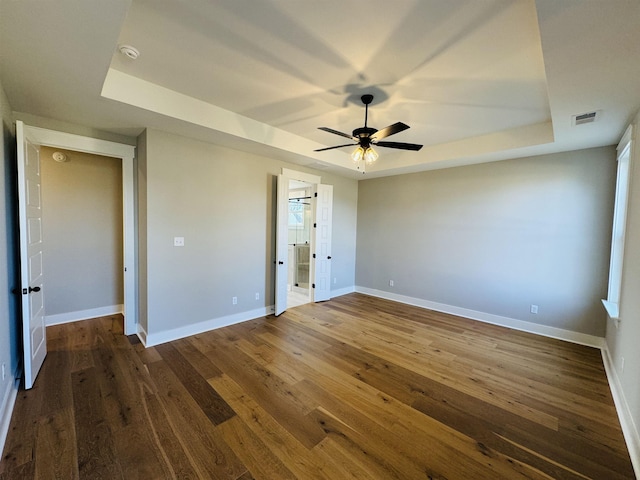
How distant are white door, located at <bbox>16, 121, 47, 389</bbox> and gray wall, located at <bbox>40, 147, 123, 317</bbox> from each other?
1301 millimetres

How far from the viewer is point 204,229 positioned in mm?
3715

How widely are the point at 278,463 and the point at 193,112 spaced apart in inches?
132

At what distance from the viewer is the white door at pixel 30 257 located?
2273 mm

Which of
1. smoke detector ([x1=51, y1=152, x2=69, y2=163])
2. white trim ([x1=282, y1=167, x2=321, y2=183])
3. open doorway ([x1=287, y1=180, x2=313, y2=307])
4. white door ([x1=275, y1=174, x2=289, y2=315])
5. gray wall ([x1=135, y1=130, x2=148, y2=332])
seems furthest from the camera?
open doorway ([x1=287, y1=180, x2=313, y2=307])

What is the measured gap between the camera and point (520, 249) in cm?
407

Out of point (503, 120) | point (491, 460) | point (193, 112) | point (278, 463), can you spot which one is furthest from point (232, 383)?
point (503, 120)

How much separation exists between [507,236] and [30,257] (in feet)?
19.4

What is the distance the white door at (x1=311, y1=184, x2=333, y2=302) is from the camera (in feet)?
17.1

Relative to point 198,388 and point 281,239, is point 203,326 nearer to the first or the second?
point 198,388

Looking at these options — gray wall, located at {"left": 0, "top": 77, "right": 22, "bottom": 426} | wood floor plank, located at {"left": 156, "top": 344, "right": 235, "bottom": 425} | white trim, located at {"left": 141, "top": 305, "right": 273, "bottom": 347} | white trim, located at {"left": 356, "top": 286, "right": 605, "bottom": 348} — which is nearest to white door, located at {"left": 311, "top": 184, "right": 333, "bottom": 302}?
white trim, located at {"left": 141, "top": 305, "right": 273, "bottom": 347}

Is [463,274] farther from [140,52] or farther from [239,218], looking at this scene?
[140,52]

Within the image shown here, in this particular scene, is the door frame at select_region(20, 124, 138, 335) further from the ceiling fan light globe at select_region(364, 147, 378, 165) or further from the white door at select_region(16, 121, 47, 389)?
the ceiling fan light globe at select_region(364, 147, 378, 165)

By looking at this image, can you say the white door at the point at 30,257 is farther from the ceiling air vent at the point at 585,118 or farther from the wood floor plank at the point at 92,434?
the ceiling air vent at the point at 585,118

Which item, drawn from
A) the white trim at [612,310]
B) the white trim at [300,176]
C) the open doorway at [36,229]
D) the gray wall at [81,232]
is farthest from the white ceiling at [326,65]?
the white trim at [612,310]
